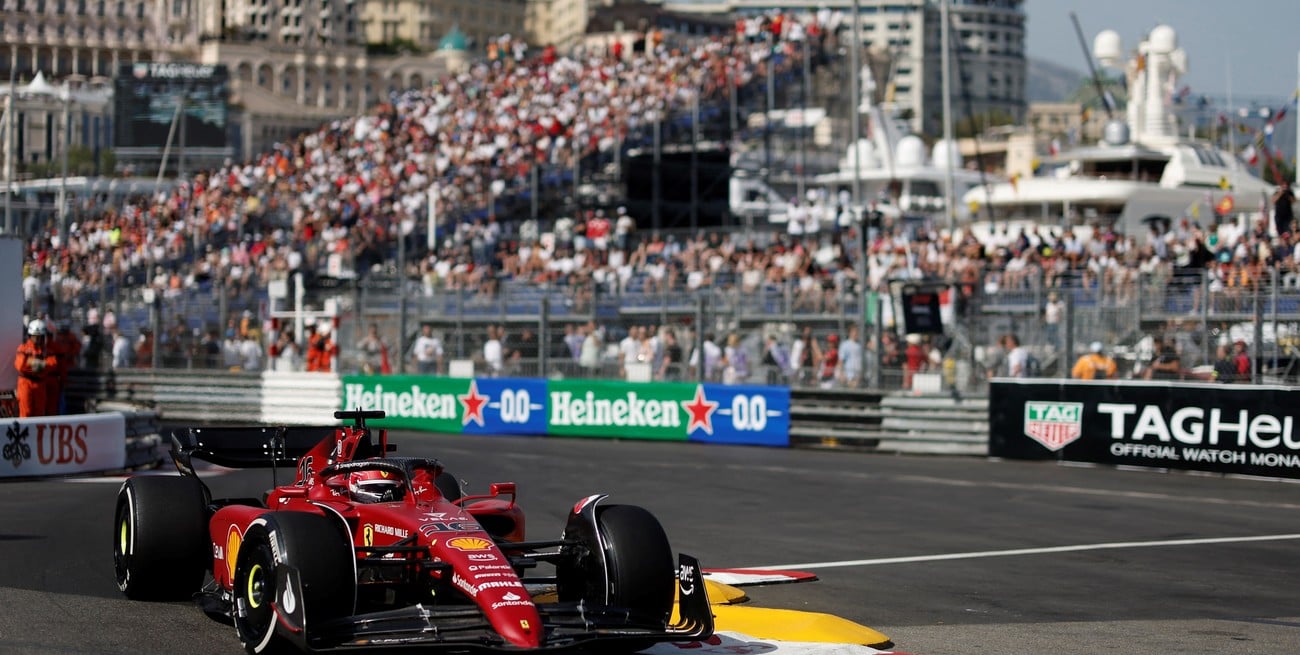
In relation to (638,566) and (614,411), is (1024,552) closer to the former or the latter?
(638,566)

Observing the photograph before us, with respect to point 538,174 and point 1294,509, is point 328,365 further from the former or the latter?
point 1294,509

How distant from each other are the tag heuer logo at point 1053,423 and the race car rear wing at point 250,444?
12.9m

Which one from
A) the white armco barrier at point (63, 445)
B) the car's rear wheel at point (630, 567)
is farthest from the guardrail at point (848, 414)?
the car's rear wheel at point (630, 567)

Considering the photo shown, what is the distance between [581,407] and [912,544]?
41.1ft

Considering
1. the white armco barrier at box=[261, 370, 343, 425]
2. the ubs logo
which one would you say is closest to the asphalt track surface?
the ubs logo

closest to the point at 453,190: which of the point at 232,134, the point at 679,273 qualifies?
the point at 679,273

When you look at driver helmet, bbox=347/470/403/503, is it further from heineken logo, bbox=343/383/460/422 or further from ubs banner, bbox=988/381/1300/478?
heineken logo, bbox=343/383/460/422

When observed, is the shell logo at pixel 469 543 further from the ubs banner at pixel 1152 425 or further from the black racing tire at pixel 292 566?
the ubs banner at pixel 1152 425

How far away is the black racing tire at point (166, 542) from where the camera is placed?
9781mm

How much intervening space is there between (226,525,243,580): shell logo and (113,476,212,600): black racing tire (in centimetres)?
59

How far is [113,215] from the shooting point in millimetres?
44062

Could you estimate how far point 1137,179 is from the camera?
44.5 metres

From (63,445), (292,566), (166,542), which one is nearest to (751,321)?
(63,445)

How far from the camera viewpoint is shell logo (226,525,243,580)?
30.2 feet
